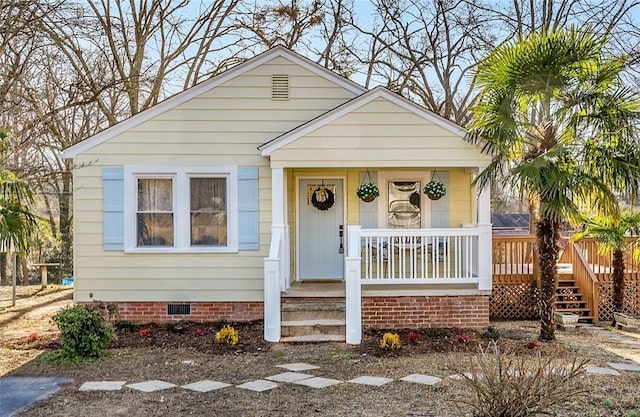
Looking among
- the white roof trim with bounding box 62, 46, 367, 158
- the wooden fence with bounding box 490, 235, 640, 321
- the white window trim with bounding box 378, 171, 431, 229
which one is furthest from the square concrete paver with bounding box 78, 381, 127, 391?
the wooden fence with bounding box 490, 235, 640, 321

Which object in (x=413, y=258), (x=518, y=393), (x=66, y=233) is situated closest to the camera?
(x=518, y=393)

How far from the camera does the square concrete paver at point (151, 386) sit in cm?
643

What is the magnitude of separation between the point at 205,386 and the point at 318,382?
1.23 m

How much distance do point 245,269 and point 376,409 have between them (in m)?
5.02

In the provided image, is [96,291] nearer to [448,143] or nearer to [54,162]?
[448,143]

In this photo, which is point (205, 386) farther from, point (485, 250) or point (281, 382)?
point (485, 250)

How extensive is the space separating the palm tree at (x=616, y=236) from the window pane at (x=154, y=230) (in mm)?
7446

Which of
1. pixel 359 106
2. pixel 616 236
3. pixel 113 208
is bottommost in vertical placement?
pixel 616 236

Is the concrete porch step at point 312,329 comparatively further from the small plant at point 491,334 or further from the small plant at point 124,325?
the small plant at point 124,325

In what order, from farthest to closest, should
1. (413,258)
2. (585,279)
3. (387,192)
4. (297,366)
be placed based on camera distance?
1. (585,279)
2. (387,192)
3. (413,258)
4. (297,366)

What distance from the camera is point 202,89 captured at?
10.3m

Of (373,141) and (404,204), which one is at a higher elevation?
(373,141)

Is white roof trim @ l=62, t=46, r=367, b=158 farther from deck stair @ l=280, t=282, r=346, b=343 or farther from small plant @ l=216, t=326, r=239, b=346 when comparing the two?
small plant @ l=216, t=326, r=239, b=346

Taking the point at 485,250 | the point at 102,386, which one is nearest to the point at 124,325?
the point at 102,386
